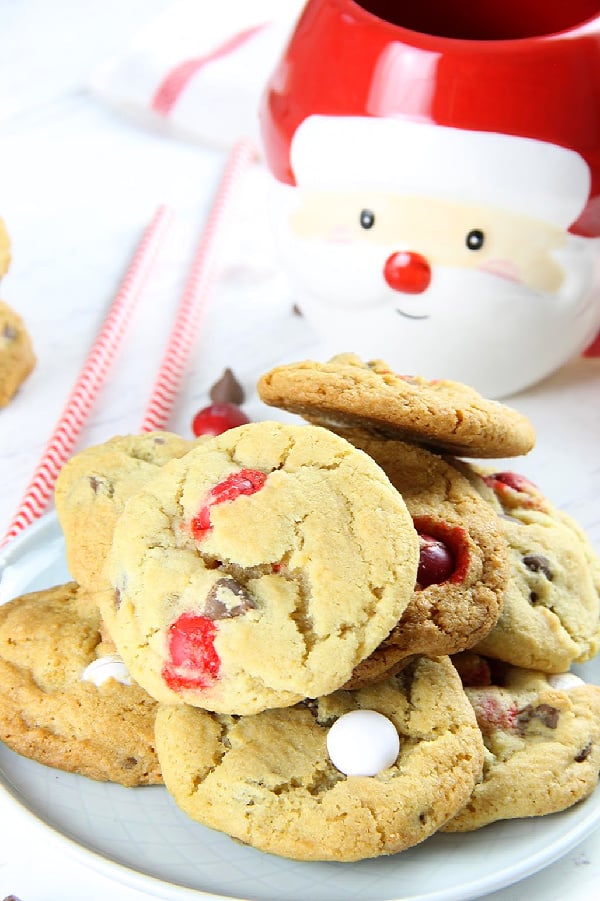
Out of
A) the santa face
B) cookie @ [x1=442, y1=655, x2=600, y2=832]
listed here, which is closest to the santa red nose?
the santa face

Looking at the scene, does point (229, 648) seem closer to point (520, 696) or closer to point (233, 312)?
point (520, 696)

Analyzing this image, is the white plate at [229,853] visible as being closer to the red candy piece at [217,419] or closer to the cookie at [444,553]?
the cookie at [444,553]

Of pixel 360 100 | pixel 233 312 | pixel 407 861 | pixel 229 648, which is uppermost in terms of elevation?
pixel 360 100

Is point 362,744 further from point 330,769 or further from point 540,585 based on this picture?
point 540,585

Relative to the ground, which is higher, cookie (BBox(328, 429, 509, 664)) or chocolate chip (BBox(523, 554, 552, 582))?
cookie (BBox(328, 429, 509, 664))

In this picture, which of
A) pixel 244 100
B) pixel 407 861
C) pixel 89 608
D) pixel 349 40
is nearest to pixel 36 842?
pixel 89 608

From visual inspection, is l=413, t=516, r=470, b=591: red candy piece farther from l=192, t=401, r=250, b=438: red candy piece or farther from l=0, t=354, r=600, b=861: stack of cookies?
l=192, t=401, r=250, b=438: red candy piece
